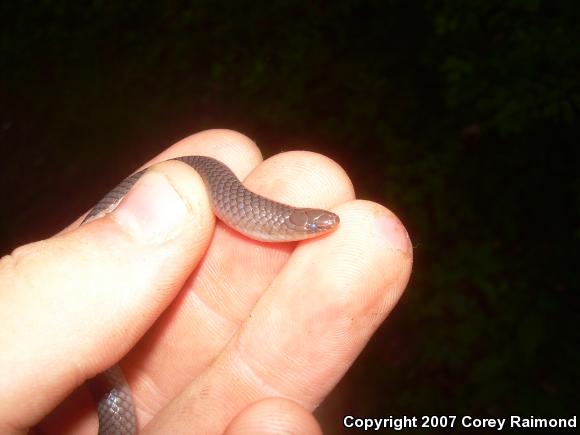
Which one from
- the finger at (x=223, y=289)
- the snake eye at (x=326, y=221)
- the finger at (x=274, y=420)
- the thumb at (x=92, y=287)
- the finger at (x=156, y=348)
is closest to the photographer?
the thumb at (x=92, y=287)

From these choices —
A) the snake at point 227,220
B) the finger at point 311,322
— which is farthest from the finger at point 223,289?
the finger at point 311,322

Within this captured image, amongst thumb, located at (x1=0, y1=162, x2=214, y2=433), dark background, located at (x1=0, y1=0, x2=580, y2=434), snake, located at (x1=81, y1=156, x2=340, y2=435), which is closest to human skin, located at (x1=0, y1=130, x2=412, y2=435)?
thumb, located at (x1=0, y1=162, x2=214, y2=433)

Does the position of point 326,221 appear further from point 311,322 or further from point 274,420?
point 274,420

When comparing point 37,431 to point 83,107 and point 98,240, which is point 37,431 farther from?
point 83,107

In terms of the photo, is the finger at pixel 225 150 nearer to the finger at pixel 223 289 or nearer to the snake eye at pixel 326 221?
the finger at pixel 223 289

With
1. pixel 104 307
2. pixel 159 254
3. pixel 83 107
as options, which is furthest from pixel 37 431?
pixel 83 107

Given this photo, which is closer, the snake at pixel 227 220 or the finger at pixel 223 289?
the snake at pixel 227 220

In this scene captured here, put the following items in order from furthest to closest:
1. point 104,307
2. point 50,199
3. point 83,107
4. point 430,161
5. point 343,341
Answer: point 83,107 → point 50,199 → point 430,161 → point 343,341 → point 104,307

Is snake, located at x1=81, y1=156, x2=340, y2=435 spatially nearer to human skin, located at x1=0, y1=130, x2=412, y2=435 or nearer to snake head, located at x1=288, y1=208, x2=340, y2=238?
snake head, located at x1=288, y1=208, x2=340, y2=238
